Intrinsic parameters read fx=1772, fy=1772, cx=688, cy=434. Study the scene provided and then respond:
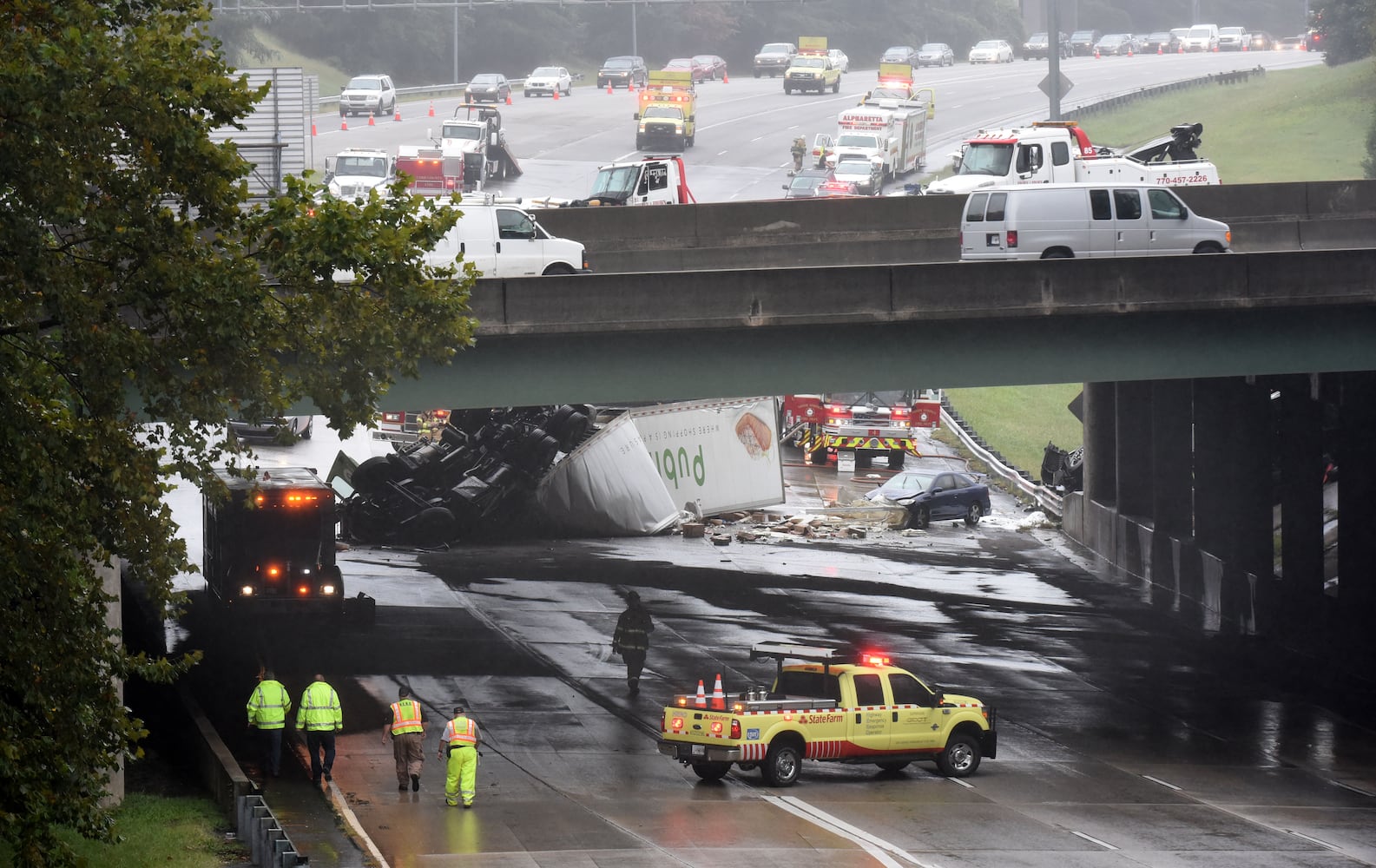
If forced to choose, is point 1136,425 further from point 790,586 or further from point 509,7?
point 509,7

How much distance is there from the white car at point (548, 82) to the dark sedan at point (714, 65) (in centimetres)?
1085

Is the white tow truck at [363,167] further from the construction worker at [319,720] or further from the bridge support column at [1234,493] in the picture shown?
the construction worker at [319,720]

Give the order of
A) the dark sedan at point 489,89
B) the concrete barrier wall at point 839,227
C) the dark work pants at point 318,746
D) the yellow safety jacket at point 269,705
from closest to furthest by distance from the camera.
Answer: the dark work pants at point 318,746 < the yellow safety jacket at point 269,705 < the concrete barrier wall at point 839,227 < the dark sedan at point 489,89

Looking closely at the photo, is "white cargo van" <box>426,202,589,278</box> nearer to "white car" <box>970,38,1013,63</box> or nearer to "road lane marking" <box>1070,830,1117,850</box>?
"road lane marking" <box>1070,830,1117,850</box>

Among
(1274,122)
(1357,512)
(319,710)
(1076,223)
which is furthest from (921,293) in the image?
(1274,122)

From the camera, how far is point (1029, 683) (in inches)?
1192

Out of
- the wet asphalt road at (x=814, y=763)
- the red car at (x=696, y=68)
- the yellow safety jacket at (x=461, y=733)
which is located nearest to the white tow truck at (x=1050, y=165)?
the wet asphalt road at (x=814, y=763)

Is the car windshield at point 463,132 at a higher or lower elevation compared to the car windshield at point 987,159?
higher

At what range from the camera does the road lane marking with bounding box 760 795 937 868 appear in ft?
59.0

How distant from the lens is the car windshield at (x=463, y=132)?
73312 millimetres

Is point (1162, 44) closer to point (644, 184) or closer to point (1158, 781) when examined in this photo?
point (644, 184)

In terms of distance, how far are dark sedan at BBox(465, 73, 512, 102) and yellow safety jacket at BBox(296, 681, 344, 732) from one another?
3149 inches

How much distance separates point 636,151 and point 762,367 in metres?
60.2

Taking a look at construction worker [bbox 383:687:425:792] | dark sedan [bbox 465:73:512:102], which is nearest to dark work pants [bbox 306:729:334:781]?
construction worker [bbox 383:687:425:792]
